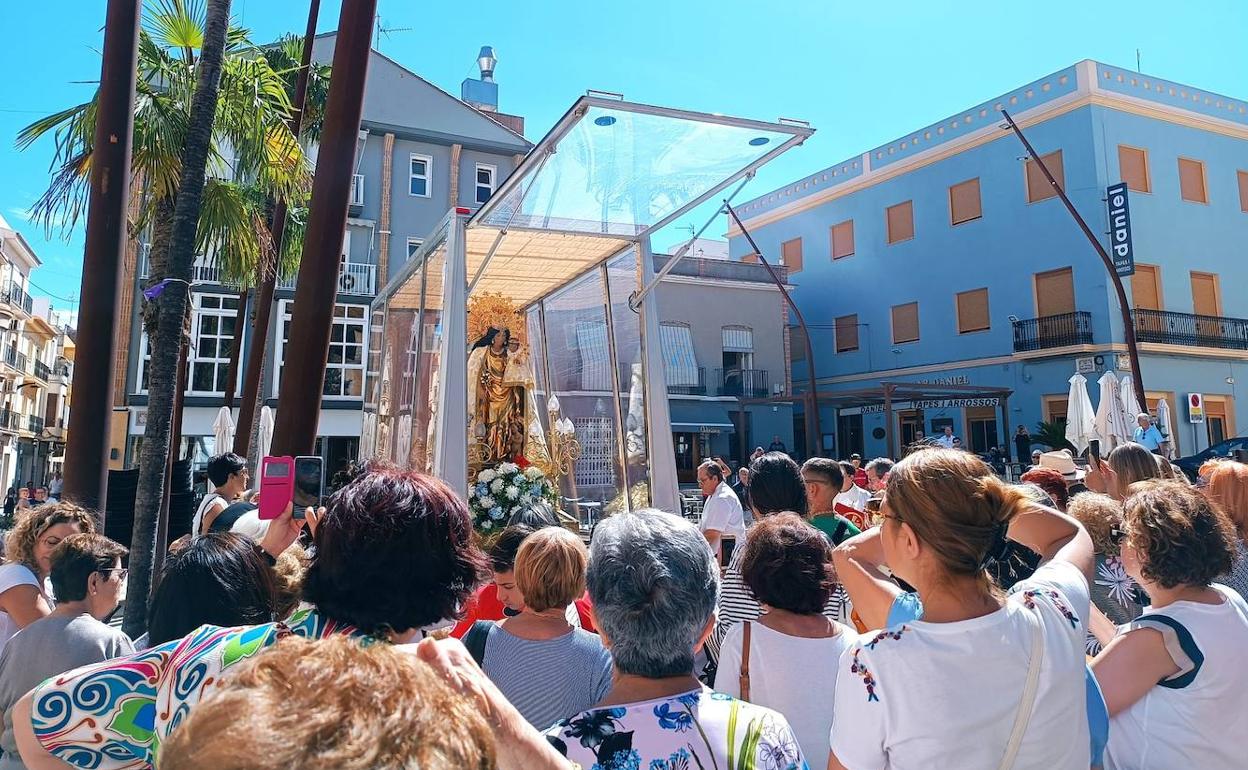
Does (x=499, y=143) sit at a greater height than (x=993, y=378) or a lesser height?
greater

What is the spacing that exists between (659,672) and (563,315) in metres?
7.63

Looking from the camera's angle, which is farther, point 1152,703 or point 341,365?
point 341,365

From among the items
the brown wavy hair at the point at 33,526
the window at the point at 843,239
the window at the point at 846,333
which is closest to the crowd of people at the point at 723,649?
the brown wavy hair at the point at 33,526

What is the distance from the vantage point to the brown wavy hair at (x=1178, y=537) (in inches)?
84.4

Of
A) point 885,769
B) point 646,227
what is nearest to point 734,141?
point 646,227

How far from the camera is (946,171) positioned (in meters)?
25.0

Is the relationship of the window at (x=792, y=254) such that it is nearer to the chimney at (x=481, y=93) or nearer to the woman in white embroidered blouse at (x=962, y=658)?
the chimney at (x=481, y=93)

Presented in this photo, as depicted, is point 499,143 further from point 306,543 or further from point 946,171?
point 306,543

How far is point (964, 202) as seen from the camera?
80.8 ft

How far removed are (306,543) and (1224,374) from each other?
26.7 metres

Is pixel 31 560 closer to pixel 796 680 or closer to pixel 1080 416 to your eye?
pixel 796 680

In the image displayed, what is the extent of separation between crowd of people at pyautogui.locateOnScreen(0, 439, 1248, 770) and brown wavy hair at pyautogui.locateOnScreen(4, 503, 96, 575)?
0.87 m

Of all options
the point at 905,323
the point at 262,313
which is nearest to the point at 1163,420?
the point at 905,323

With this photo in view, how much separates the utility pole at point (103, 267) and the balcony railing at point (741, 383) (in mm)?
22790
